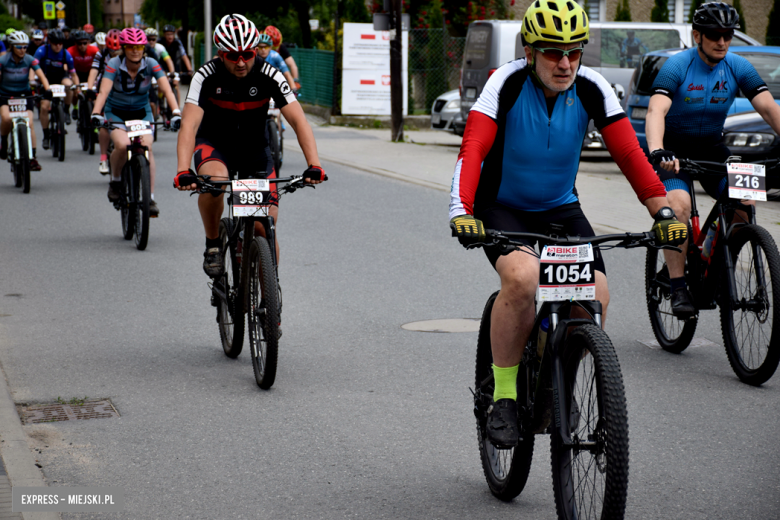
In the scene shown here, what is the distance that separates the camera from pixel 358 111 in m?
24.6

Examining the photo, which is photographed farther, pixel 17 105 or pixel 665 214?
pixel 17 105

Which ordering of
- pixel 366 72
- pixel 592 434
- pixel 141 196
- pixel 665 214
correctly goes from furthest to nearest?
1. pixel 366 72
2. pixel 141 196
3. pixel 665 214
4. pixel 592 434

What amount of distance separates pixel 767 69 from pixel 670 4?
21423 millimetres

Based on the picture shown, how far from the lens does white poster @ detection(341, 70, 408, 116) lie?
24.2 m

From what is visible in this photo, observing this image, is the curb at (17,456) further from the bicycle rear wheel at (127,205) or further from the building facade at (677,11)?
the building facade at (677,11)

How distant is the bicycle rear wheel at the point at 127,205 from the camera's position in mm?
10117

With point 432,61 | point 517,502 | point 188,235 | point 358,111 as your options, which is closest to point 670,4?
point 432,61

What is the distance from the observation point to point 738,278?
19.8 feet

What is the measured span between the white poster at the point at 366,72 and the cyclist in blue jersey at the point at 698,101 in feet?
56.9

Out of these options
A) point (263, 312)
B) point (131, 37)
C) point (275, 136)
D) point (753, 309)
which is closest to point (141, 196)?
point (131, 37)

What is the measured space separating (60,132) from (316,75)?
11.7 meters

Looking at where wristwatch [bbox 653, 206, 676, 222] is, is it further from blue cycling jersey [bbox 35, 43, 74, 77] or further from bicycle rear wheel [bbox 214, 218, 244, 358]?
blue cycling jersey [bbox 35, 43, 74, 77]

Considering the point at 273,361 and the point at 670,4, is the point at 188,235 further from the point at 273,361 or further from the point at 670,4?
the point at 670,4

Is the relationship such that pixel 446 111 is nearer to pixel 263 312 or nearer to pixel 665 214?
pixel 263 312
